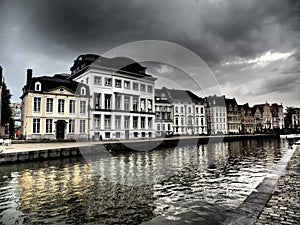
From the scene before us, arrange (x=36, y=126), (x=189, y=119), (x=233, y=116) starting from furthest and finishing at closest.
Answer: (x=233, y=116), (x=189, y=119), (x=36, y=126)

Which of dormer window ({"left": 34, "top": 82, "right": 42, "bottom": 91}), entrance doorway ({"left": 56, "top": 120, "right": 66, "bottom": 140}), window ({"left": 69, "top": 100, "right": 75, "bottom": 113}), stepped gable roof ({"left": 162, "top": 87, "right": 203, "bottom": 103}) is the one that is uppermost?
→ stepped gable roof ({"left": 162, "top": 87, "right": 203, "bottom": 103})

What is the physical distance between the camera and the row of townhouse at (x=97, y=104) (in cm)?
3419

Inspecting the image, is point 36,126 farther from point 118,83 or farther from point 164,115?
point 164,115

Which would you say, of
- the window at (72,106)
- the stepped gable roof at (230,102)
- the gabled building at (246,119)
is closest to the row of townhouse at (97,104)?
the window at (72,106)

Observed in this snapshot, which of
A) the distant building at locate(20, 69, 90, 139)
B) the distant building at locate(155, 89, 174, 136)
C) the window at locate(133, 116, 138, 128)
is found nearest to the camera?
the distant building at locate(20, 69, 90, 139)

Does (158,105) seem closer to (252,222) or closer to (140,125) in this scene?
(140,125)

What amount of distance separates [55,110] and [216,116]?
67.2 meters

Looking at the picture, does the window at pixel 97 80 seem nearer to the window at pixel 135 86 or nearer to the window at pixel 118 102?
the window at pixel 118 102

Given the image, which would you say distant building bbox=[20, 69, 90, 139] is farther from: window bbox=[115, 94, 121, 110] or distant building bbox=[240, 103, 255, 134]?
distant building bbox=[240, 103, 255, 134]

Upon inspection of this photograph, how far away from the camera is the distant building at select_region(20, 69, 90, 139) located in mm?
33344

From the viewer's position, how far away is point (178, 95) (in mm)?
76000

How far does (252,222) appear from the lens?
4641mm

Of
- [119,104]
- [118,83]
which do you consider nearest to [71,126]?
[119,104]

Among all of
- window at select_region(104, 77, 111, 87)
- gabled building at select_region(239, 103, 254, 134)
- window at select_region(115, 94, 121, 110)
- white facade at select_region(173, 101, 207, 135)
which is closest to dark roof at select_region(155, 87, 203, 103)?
white facade at select_region(173, 101, 207, 135)
